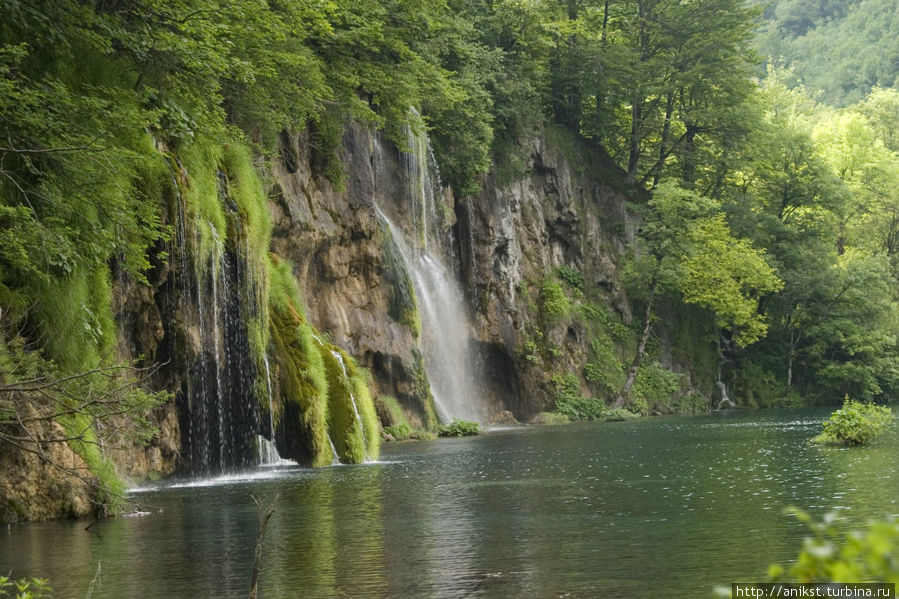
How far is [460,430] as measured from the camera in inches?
1401

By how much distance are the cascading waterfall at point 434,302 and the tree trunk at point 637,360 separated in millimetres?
8430

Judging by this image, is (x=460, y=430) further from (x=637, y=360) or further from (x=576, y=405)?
Result: (x=637, y=360)

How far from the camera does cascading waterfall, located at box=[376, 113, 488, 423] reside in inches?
1560

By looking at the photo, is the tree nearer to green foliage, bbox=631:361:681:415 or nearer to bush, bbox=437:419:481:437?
green foliage, bbox=631:361:681:415

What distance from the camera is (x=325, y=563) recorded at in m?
10.1

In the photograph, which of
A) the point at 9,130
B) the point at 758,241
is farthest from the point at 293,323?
the point at 758,241

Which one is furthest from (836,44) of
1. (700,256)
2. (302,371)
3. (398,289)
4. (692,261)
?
(302,371)

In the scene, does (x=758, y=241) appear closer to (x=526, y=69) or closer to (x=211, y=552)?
(x=526, y=69)

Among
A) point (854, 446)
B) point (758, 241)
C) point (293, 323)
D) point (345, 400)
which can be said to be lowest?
point (854, 446)

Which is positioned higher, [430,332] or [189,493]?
[430,332]

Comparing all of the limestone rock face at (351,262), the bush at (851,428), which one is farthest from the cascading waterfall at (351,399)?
the bush at (851,428)

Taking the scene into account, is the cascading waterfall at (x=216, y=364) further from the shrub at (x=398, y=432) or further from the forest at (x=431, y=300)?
the shrub at (x=398, y=432)

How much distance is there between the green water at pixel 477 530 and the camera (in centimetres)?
895

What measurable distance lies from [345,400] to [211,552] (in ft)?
46.1
